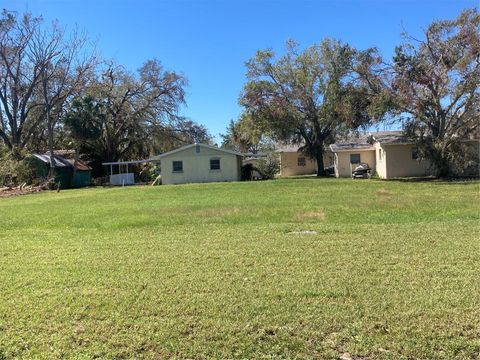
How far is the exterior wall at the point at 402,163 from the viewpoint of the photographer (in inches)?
1216

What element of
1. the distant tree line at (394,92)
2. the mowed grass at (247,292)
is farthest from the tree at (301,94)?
the mowed grass at (247,292)

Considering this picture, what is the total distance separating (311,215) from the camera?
11.4 m

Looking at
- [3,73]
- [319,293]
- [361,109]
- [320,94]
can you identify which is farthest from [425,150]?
[3,73]

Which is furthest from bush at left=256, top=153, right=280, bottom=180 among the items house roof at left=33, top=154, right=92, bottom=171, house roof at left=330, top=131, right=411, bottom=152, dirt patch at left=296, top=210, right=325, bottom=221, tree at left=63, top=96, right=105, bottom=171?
dirt patch at left=296, top=210, right=325, bottom=221

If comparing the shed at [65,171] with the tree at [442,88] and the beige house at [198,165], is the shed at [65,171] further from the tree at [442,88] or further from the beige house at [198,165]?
the tree at [442,88]

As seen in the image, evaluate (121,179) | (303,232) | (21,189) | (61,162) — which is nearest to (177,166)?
(121,179)

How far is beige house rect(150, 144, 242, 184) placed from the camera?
34.3m

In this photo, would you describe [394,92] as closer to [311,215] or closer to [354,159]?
[354,159]

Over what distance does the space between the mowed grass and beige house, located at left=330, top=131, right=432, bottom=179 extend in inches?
860

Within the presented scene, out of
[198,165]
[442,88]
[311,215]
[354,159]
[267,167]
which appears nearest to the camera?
[311,215]

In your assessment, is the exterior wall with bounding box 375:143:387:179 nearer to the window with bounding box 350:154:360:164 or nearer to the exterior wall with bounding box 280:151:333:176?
the window with bounding box 350:154:360:164

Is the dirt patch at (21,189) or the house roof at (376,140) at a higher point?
the house roof at (376,140)

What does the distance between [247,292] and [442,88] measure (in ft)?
78.5

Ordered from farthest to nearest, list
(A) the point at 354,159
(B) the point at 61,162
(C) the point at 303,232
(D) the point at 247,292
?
1. (B) the point at 61,162
2. (A) the point at 354,159
3. (C) the point at 303,232
4. (D) the point at 247,292
